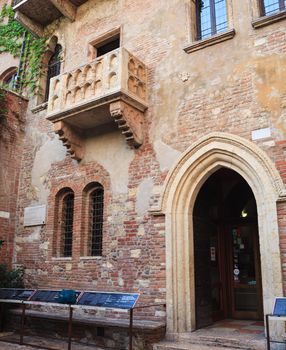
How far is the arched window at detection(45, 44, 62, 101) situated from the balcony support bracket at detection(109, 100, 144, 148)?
4191 mm

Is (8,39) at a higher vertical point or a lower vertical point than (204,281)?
higher

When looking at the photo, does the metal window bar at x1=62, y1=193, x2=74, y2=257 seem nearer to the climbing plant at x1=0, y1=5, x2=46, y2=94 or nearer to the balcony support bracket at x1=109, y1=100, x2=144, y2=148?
the balcony support bracket at x1=109, y1=100, x2=144, y2=148

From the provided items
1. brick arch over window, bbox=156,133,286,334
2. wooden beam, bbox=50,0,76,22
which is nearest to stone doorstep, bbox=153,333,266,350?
brick arch over window, bbox=156,133,286,334

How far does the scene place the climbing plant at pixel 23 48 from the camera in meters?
12.0

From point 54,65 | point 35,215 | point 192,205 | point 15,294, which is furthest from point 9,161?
point 192,205

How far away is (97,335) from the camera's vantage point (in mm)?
7863

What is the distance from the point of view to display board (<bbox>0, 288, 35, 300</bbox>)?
8.47m

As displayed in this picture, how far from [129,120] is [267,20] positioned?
3.45 m

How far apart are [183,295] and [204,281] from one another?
104 cm

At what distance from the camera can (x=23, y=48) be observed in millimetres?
12828

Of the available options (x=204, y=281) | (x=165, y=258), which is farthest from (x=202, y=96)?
(x=204, y=281)

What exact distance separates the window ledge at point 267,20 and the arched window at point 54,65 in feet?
20.5

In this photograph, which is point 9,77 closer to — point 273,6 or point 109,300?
point 273,6

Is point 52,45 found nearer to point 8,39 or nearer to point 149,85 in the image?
point 8,39
